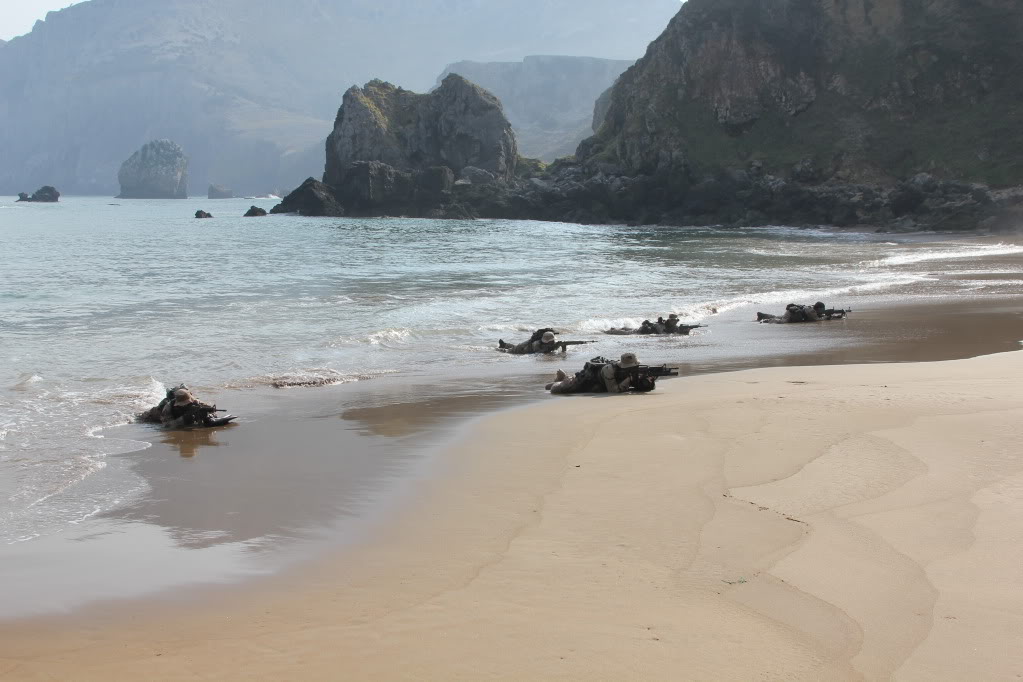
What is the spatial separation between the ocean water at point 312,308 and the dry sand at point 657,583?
2.32 meters

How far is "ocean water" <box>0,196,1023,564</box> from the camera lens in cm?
887

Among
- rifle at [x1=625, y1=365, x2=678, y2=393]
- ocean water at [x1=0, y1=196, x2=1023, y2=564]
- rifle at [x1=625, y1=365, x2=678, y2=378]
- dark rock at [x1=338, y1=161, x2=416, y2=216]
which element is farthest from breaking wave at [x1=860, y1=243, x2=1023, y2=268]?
dark rock at [x1=338, y1=161, x2=416, y2=216]

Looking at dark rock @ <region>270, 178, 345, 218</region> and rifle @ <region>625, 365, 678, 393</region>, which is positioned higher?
dark rock @ <region>270, 178, 345, 218</region>

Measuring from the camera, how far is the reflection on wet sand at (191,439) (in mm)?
8062

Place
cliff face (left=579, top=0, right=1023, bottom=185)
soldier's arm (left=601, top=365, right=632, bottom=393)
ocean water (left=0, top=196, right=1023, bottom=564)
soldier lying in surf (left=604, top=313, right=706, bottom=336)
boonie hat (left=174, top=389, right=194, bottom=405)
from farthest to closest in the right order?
1. cliff face (left=579, top=0, right=1023, bottom=185)
2. soldier lying in surf (left=604, top=313, right=706, bottom=336)
3. soldier's arm (left=601, top=365, right=632, bottom=393)
4. ocean water (left=0, top=196, right=1023, bottom=564)
5. boonie hat (left=174, top=389, right=194, bottom=405)

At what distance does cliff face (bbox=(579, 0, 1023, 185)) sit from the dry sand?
6986 cm

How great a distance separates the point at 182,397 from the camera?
28.7 ft

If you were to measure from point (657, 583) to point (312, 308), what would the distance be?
16216mm

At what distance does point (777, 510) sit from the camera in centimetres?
539

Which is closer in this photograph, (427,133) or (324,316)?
(324,316)

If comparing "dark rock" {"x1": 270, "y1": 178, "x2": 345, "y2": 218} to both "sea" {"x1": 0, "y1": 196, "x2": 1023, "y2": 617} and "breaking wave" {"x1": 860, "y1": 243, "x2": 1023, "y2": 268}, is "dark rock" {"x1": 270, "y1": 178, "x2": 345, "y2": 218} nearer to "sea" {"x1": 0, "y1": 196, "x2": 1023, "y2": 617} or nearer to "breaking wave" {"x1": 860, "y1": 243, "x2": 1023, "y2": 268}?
"sea" {"x1": 0, "y1": 196, "x2": 1023, "y2": 617}

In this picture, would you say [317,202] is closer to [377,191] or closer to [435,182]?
[377,191]

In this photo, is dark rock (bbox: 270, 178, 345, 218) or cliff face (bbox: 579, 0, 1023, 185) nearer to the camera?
cliff face (bbox: 579, 0, 1023, 185)

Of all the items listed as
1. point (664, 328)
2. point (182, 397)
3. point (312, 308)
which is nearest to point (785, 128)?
point (312, 308)
